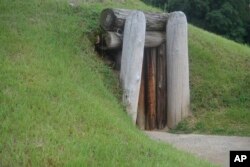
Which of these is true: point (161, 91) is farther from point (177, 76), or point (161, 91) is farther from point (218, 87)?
point (218, 87)

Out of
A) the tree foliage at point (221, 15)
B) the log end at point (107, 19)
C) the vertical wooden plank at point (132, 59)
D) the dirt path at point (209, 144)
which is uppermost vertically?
the log end at point (107, 19)

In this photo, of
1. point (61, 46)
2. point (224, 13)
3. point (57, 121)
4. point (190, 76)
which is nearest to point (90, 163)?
point (57, 121)

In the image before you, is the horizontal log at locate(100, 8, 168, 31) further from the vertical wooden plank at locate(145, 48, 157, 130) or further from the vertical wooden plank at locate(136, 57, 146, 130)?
the vertical wooden plank at locate(136, 57, 146, 130)

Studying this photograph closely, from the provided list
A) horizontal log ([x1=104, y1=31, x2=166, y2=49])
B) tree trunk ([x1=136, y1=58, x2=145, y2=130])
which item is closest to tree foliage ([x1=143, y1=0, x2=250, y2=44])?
horizontal log ([x1=104, y1=31, x2=166, y2=49])

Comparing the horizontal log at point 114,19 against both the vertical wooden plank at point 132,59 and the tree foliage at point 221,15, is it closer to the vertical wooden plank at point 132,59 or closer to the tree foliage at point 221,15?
the vertical wooden plank at point 132,59

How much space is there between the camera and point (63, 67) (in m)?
8.96

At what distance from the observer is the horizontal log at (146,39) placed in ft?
33.3

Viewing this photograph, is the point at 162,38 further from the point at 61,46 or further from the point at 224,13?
the point at 224,13

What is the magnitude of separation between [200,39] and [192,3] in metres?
15.0

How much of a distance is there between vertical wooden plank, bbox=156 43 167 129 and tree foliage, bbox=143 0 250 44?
626 inches

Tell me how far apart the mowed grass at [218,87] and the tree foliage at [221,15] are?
43.5ft

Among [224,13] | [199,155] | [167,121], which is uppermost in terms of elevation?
[199,155]

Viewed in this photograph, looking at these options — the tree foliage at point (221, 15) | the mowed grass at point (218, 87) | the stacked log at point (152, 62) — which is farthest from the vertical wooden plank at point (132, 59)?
the tree foliage at point (221, 15)

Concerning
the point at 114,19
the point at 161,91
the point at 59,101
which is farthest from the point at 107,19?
the point at 59,101
